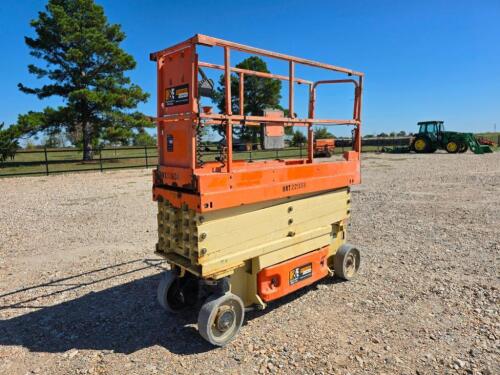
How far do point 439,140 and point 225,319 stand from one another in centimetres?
3357

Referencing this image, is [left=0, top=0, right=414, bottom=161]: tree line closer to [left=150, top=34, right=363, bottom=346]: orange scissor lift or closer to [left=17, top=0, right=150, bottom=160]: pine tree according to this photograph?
[left=17, top=0, right=150, bottom=160]: pine tree

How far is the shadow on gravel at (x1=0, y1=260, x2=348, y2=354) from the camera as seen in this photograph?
153 inches

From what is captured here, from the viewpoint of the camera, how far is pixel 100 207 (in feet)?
35.1

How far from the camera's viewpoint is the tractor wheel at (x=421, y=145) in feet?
107

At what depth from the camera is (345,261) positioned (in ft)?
17.4

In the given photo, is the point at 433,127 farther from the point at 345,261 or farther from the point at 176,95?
the point at 176,95

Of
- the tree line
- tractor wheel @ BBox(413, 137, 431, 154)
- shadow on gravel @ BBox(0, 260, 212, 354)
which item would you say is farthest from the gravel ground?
tractor wheel @ BBox(413, 137, 431, 154)

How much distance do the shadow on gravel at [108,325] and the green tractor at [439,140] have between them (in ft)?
103

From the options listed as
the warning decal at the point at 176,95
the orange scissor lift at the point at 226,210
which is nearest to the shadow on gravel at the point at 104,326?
the orange scissor lift at the point at 226,210

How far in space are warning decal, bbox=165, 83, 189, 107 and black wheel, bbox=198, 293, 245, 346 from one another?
2.02 meters

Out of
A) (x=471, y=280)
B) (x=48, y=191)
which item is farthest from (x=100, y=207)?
(x=471, y=280)

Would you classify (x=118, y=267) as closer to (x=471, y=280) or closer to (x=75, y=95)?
(x=471, y=280)

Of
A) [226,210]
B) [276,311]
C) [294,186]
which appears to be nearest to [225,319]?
[276,311]

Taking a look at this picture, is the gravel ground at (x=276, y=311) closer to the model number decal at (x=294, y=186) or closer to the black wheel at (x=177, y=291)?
the black wheel at (x=177, y=291)
